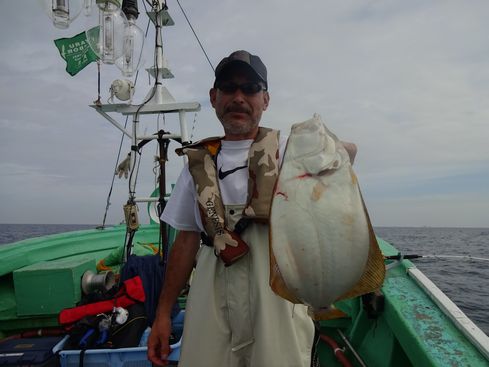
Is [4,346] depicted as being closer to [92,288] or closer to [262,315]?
[92,288]

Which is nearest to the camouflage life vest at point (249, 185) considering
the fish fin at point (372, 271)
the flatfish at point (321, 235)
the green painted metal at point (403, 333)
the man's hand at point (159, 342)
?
the flatfish at point (321, 235)

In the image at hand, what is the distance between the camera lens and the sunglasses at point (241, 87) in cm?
200

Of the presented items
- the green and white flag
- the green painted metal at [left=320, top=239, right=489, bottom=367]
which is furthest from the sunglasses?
the green and white flag

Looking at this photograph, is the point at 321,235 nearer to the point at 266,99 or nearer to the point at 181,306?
the point at 266,99

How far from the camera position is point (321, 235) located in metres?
1.40

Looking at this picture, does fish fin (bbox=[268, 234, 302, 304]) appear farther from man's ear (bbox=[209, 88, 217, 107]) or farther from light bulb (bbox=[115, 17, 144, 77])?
light bulb (bbox=[115, 17, 144, 77])

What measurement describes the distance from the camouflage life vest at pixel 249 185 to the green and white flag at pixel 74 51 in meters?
3.64

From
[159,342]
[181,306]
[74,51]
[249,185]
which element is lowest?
[181,306]

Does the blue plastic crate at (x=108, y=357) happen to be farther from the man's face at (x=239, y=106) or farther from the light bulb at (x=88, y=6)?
A: the light bulb at (x=88, y=6)

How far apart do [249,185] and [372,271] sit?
80 cm

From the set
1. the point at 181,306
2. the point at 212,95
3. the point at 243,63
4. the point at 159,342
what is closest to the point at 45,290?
the point at 181,306

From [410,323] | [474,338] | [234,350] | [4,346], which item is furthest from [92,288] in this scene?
[474,338]

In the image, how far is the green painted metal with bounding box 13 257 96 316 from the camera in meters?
3.67

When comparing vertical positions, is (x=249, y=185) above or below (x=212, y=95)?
below
